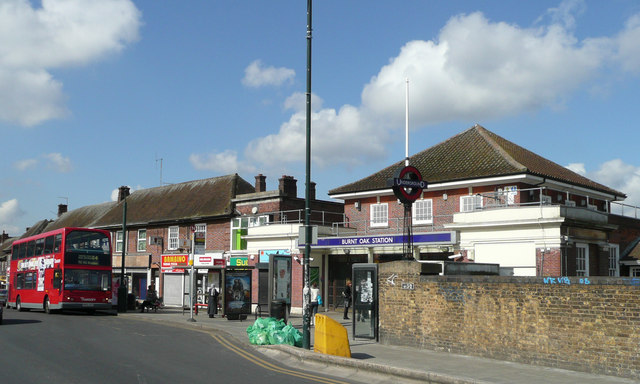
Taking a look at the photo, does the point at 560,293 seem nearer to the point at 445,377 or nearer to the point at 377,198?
the point at 445,377

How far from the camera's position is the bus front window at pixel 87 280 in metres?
30.6

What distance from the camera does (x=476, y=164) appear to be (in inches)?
1190

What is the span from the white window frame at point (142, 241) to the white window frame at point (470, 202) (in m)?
27.8

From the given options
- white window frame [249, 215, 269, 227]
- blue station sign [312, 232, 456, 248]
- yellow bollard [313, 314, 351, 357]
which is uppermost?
white window frame [249, 215, 269, 227]

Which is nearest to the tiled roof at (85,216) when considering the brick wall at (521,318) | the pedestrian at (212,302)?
the pedestrian at (212,302)

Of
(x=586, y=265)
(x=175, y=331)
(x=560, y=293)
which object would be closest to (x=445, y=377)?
(x=560, y=293)

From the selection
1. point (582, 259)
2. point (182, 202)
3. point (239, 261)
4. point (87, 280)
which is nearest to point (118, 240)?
point (182, 202)

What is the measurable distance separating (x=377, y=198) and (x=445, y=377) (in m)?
22.6

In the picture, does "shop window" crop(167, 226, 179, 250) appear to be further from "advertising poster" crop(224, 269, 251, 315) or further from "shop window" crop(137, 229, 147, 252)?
"advertising poster" crop(224, 269, 251, 315)

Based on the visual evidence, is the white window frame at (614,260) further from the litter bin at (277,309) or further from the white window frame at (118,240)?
the white window frame at (118,240)

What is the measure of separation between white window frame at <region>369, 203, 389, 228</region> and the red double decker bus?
13948 millimetres

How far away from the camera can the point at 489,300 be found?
14.6 metres

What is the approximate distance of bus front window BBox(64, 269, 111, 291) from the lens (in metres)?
30.6

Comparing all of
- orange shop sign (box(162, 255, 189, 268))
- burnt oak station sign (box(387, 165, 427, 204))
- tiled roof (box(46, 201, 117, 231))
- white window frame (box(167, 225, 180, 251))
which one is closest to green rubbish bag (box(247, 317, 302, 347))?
burnt oak station sign (box(387, 165, 427, 204))
